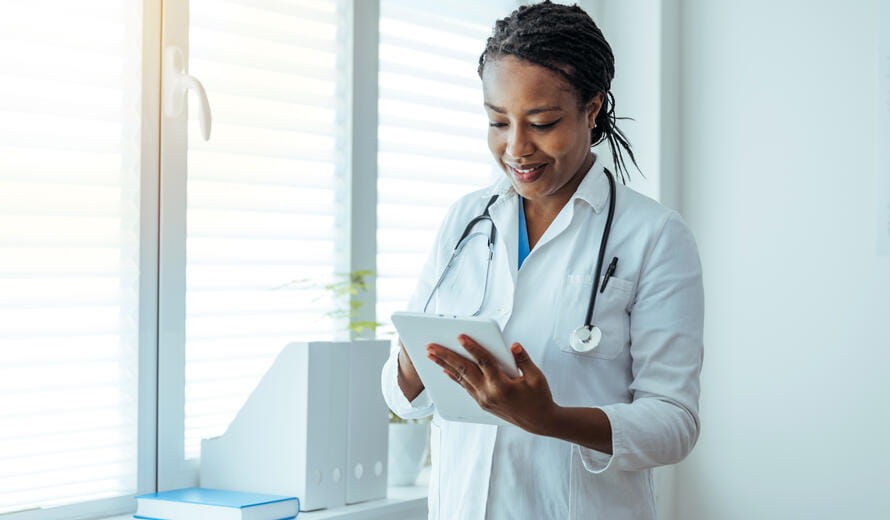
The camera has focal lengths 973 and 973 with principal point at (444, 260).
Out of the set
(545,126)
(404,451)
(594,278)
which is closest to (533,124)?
(545,126)

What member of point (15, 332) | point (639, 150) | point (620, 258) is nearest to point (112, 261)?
point (15, 332)

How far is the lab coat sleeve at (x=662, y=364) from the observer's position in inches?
49.4

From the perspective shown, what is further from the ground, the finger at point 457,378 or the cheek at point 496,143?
the cheek at point 496,143

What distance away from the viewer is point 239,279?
205 centimetres

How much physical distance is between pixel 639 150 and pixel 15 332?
1.74m

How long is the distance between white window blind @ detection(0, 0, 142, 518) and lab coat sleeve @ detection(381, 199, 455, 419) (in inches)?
24.5

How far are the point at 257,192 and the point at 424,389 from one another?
2.60ft

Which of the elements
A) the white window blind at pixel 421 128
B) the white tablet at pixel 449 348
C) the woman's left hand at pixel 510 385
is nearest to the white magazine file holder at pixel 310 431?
the white window blind at pixel 421 128

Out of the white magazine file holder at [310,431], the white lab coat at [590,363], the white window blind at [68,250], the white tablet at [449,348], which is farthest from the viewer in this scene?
the white magazine file holder at [310,431]

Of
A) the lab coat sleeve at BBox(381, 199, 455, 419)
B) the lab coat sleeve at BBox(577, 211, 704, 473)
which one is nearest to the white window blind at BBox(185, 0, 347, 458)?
the lab coat sleeve at BBox(381, 199, 455, 419)

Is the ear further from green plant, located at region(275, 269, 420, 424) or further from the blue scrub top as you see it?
green plant, located at region(275, 269, 420, 424)

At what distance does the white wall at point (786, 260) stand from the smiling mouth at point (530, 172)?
51.2 inches

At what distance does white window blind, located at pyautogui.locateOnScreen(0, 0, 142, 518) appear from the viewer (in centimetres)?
169

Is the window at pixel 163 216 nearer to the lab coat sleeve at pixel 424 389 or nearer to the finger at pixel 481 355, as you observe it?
the lab coat sleeve at pixel 424 389
